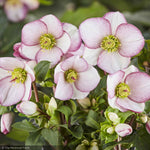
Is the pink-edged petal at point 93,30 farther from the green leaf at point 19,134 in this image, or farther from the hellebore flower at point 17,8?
the hellebore flower at point 17,8

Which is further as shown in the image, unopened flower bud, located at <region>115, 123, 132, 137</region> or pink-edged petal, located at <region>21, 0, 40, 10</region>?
pink-edged petal, located at <region>21, 0, 40, 10</region>

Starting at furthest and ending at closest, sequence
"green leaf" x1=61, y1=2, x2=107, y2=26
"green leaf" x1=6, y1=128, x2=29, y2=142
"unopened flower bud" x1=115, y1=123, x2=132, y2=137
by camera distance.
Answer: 1. "green leaf" x1=61, y1=2, x2=107, y2=26
2. "green leaf" x1=6, y1=128, x2=29, y2=142
3. "unopened flower bud" x1=115, y1=123, x2=132, y2=137

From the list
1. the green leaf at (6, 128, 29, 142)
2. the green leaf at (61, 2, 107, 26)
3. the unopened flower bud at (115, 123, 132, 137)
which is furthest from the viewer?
the green leaf at (61, 2, 107, 26)

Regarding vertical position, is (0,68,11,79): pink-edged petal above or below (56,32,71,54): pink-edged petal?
below

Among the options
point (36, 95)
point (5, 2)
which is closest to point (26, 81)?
point (36, 95)

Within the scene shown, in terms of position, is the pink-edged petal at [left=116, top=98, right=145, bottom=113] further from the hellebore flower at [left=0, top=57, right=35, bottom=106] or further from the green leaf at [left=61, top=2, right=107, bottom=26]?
the green leaf at [left=61, top=2, right=107, bottom=26]

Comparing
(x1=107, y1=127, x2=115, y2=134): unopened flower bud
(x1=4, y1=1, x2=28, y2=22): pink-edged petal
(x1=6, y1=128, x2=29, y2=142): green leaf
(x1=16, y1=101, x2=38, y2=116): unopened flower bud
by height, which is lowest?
(x1=4, y1=1, x2=28, y2=22): pink-edged petal

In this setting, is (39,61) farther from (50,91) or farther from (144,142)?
(144,142)

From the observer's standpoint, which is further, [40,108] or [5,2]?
[5,2]

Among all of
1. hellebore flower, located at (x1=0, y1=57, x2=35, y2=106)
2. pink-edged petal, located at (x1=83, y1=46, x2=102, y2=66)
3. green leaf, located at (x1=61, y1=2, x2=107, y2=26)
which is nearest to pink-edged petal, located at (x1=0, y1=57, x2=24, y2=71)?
hellebore flower, located at (x1=0, y1=57, x2=35, y2=106)
